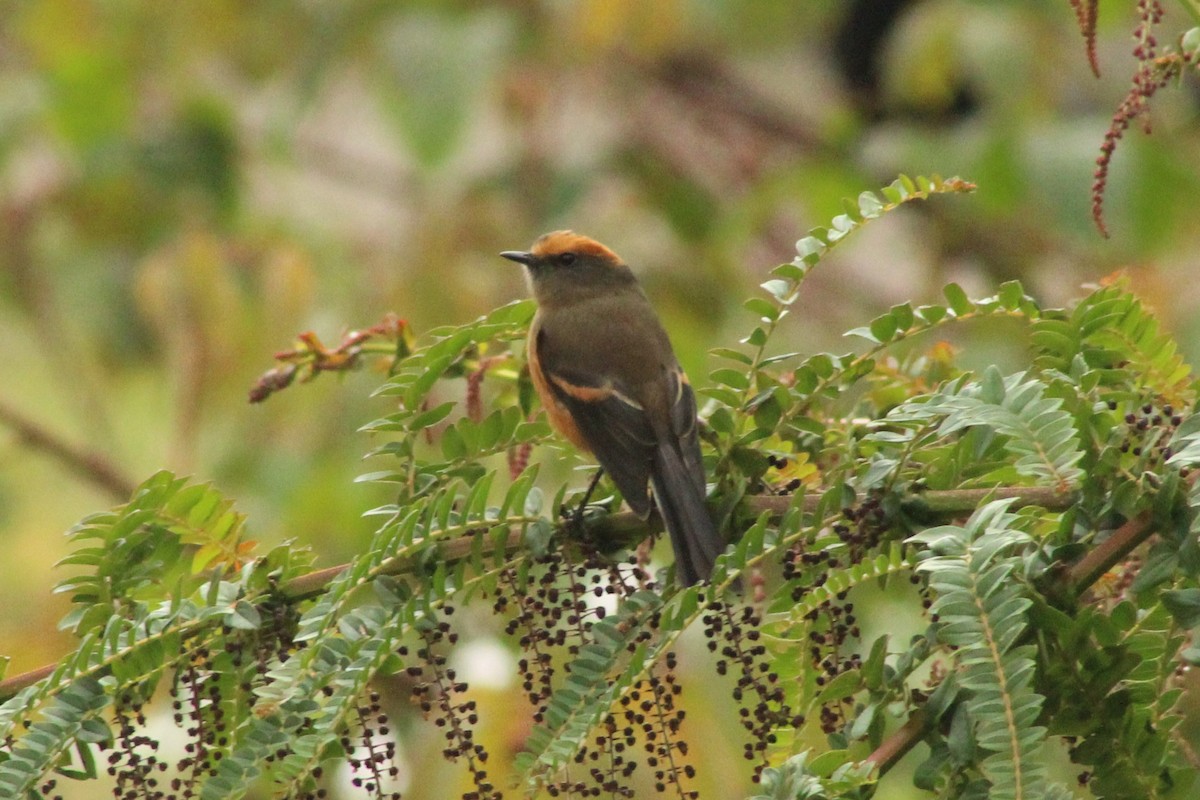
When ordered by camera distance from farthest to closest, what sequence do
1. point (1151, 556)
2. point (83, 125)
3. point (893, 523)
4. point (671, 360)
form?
point (83, 125)
point (671, 360)
point (893, 523)
point (1151, 556)

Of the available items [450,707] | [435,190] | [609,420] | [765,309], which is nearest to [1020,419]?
[765,309]

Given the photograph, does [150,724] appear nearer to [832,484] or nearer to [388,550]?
[388,550]

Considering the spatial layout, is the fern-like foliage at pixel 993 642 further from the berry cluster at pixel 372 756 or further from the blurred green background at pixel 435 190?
the blurred green background at pixel 435 190

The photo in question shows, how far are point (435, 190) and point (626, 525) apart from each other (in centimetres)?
350

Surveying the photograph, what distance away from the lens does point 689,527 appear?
169 centimetres

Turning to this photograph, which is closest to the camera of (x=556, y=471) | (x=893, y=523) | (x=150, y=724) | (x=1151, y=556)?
(x=1151, y=556)

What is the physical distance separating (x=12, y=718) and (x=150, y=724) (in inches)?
68.0

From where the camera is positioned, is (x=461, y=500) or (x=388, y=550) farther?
(x=461, y=500)

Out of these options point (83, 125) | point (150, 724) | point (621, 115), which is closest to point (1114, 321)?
point (150, 724)

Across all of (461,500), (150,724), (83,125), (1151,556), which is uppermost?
(83,125)

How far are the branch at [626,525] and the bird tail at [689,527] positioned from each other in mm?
33

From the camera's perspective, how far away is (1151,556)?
1301 mm

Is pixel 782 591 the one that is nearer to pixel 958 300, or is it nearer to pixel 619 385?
pixel 958 300

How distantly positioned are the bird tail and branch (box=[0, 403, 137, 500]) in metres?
2.08
